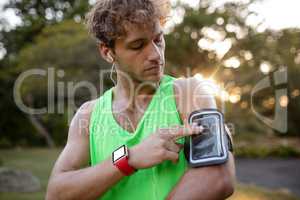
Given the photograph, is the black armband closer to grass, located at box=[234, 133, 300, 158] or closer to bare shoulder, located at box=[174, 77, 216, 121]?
bare shoulder, located at box=[174, 77, 216, 121]

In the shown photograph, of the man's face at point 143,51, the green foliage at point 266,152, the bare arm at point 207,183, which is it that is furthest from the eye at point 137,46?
the green foliage at point 266,152

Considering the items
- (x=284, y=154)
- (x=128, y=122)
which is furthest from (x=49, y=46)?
(x=128, y=122)

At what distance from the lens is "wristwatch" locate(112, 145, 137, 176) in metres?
1.17

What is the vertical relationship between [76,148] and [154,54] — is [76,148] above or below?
below

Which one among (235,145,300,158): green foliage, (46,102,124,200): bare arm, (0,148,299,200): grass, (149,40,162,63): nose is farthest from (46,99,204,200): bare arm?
(235,145,300,158): green foliage

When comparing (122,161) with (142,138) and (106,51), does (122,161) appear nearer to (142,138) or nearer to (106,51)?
(142,138)

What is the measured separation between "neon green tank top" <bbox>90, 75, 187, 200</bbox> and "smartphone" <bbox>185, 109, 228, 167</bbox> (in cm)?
7

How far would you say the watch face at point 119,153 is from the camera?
118cm

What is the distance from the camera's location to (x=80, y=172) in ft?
4.15

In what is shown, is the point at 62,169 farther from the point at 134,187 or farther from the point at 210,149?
the point at 210,149

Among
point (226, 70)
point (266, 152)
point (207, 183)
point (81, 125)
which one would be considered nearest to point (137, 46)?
point (81, 125)

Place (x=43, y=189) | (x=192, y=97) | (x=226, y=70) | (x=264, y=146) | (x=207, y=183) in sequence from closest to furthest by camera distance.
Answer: (x=207, y=183) < (x=192, y=97) < (x=43, y=189) < (x=226, y=70) < (x=264, y=146)

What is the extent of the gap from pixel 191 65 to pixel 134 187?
1450cm

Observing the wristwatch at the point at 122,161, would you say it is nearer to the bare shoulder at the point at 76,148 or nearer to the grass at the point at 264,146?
the bare shoulder at the point at 76,148
